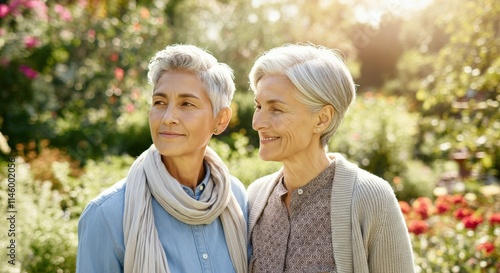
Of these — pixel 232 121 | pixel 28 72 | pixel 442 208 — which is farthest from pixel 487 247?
pixel 28 72

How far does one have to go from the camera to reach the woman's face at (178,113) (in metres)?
2.13

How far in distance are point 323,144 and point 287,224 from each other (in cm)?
35

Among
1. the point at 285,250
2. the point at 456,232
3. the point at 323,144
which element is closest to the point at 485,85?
the point at 456,232

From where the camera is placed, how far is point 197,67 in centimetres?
215

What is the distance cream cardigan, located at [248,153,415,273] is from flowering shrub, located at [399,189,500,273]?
2086 millimetres

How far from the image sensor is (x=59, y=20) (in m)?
8.59

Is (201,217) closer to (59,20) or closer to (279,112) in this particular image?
(279,112)

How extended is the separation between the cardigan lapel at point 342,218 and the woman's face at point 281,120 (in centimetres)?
19

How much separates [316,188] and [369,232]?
28 centimetres

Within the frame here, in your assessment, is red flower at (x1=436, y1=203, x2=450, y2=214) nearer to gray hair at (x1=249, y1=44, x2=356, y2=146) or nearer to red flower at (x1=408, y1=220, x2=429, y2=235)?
red flower at (x1=408, y1=220, x2=429, y2=235)

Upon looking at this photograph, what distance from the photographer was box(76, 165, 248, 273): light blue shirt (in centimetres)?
193

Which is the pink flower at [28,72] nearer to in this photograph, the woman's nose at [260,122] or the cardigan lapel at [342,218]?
the woman's nose at [260,122]

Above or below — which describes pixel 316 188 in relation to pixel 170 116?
below

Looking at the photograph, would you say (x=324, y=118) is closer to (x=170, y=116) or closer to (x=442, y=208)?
(x=170, y=116)
